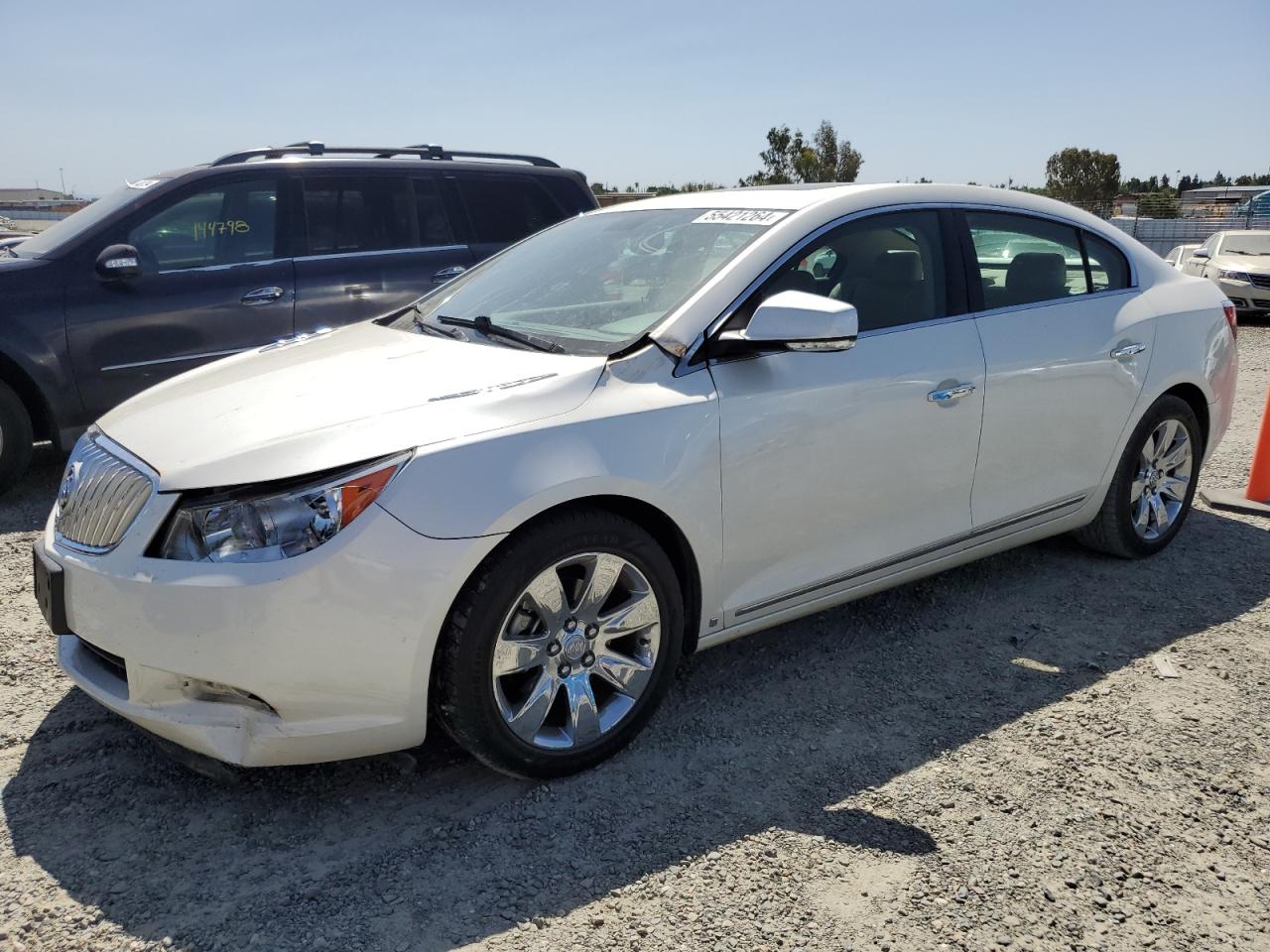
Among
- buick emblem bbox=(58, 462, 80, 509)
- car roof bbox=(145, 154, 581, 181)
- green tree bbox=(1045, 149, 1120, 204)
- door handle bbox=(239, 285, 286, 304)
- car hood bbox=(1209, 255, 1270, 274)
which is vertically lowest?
buick emblem bbox=(58, 462, 80, 509)

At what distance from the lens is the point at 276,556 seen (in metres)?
2.50

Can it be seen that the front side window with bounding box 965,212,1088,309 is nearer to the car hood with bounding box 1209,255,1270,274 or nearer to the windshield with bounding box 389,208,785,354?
the windshield with bounding box 389,208,785,354

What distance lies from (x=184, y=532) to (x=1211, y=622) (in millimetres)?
3775

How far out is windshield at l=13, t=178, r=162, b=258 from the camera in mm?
5812

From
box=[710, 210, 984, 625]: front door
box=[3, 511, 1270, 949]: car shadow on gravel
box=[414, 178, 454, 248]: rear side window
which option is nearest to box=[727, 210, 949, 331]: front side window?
box=[710, 210, 984, 625]: front door

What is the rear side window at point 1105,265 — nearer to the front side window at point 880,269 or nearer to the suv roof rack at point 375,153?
the front side window at point 880,269

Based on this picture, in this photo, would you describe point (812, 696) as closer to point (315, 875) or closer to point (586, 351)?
point (586, 351)

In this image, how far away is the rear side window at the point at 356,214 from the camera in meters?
6.48

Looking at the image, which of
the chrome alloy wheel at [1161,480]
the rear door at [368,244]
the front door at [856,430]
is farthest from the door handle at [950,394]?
the rear door at [368,244]

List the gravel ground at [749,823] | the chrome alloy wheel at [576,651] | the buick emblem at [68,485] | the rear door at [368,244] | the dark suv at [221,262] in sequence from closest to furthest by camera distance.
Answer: the gravel ground at [749,823] < the chrome alloy wheel at [576,651] < the buick emblem at [68,485] < the dark suv at [221,262] < the rear door at [368,244]

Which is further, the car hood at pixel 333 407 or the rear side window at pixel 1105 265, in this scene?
the rear side window at pixel 1105 265

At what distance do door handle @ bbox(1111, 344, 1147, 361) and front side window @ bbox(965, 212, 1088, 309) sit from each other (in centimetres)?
28

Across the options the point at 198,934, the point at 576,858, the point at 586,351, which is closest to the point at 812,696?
the point at 576,858

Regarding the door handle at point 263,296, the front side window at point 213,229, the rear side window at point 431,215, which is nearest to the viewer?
the front side window at point 213,229
